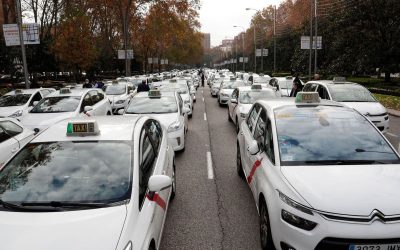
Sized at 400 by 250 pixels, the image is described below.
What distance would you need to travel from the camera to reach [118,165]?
4.04 meters

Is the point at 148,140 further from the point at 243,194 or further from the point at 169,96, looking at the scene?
the point at 169,96

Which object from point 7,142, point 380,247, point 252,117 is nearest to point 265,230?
point 380,247

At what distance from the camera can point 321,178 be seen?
416 centimetres

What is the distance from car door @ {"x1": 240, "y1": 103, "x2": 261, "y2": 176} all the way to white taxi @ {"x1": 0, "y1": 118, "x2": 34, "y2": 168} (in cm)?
407

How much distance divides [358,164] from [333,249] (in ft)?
4.45

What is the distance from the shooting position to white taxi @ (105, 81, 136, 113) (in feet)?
58.4

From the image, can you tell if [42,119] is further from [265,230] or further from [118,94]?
[265,230]

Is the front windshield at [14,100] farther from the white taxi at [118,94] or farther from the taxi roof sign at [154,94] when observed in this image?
the taxi roof sign at [154,94]

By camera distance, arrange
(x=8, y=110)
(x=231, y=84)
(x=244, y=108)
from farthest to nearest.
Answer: (x=231, y=84) < (x=8, y=110) < (x=244, y=108)

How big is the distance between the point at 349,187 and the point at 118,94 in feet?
53.4

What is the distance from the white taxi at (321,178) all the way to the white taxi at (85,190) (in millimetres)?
1284

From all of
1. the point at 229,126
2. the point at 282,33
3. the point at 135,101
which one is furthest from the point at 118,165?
the point at 282,33

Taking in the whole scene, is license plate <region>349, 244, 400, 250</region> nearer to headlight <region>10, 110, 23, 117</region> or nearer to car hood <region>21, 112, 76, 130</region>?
car hood <region>21, 112, 76, 130</region>

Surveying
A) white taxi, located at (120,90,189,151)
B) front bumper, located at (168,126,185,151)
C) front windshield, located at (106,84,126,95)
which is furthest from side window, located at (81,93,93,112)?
front windshield, located at (106,84,126,95)
